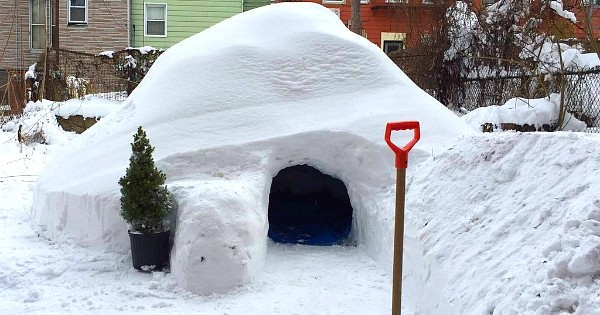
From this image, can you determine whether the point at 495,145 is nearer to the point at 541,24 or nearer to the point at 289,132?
the point at 289,132

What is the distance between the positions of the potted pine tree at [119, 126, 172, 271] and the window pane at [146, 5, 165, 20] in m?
15.9

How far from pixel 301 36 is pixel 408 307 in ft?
12.5

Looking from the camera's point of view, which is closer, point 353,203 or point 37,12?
point 353,203

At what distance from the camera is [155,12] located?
19734 millimetres

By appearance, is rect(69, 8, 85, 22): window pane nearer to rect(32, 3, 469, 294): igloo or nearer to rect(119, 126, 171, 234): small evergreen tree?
rect(32, 3, 469, 294): igloo

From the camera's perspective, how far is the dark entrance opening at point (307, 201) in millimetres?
7227

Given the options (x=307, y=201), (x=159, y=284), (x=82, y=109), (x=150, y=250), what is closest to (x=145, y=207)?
(x=150, y=250)

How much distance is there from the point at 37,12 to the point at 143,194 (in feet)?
58.7

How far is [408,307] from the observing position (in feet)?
13.5

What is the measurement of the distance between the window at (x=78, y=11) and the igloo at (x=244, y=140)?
1384 cm

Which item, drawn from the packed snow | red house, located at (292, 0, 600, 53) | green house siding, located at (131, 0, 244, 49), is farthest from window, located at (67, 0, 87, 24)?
the packed snow

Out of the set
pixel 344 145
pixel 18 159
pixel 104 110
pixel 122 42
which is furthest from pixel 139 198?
pixel 122 42

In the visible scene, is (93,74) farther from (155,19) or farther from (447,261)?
(447,261)

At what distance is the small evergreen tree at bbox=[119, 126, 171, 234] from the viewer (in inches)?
187
